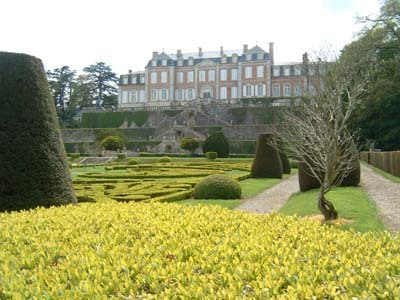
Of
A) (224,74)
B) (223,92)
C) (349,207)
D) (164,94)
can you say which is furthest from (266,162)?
(164,94)

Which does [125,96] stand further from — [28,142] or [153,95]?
[28,142]

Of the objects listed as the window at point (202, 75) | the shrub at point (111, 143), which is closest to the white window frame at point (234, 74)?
the window at point (202, 75)

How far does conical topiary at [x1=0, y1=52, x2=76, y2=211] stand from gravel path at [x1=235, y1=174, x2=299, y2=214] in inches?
174

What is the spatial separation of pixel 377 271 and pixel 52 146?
21.1 ft

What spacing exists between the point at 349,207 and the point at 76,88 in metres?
58.8

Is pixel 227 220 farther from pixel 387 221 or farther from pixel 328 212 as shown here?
pixel 387 221

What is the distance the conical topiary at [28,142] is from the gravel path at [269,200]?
4.42m

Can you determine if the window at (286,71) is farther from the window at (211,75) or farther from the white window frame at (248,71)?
the window at (211,75)

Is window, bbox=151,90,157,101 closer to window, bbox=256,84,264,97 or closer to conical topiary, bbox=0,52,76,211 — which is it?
window, bbox=256,84,264,97

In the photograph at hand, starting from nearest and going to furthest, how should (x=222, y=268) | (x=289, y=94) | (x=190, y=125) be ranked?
(x=222, y=268) < (x=190, y=125) < (x=289, y=94)

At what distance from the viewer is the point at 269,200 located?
12.9 m

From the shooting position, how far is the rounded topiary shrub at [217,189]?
12.9 metres

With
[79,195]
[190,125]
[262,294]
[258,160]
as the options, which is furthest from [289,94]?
[262,294]

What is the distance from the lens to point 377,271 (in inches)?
109
